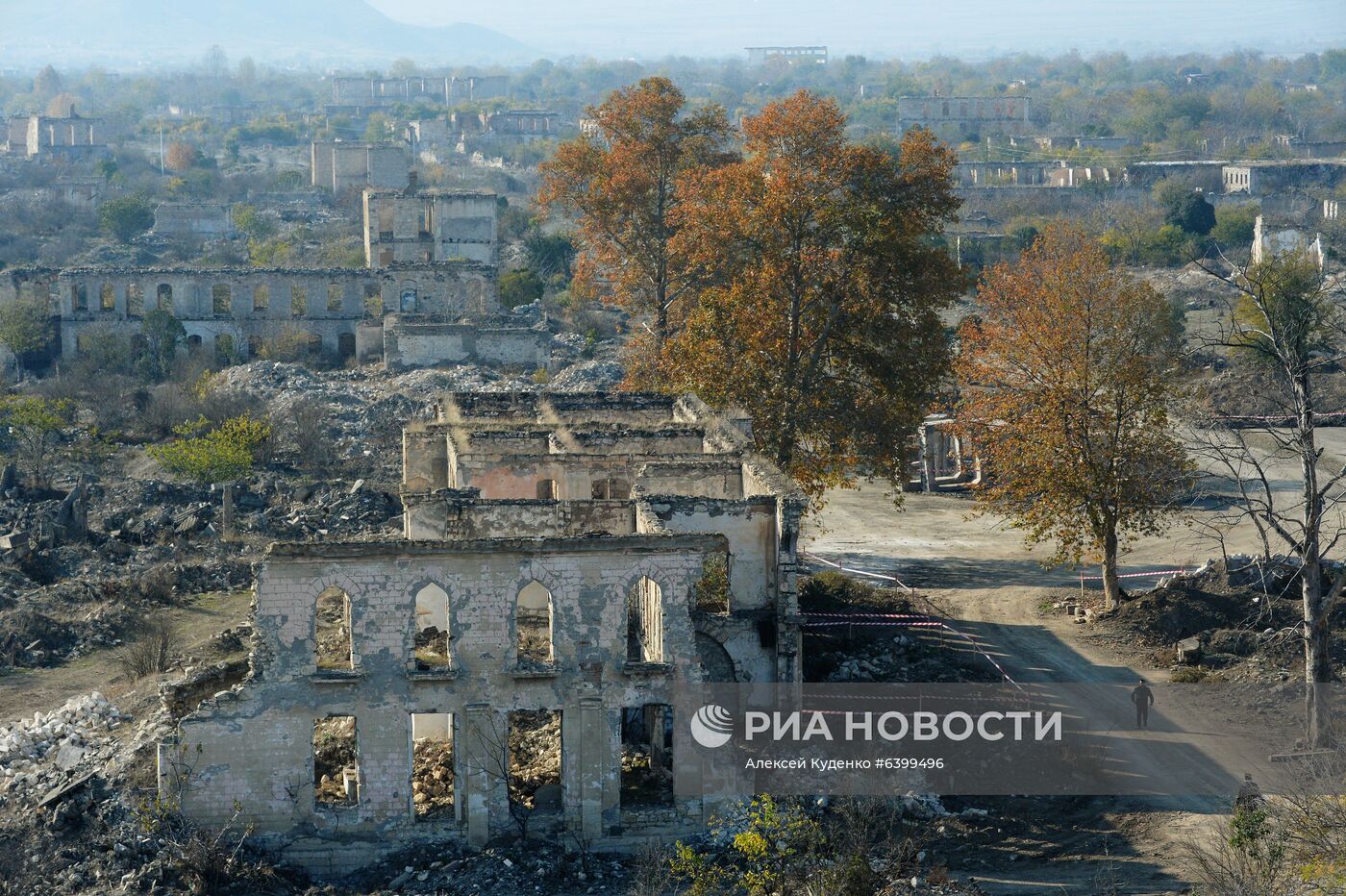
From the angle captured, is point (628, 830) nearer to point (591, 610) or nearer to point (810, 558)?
point (591, 610)

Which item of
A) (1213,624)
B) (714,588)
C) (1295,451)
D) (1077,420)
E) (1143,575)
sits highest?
(1295,451)

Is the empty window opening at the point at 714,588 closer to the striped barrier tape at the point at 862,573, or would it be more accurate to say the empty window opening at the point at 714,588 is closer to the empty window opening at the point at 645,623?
the empty window opening at the point at 645,623

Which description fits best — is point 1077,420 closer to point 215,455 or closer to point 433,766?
point 433,766

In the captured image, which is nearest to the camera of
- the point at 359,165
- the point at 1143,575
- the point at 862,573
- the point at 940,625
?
the point at 940,625

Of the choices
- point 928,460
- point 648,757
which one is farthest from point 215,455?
point 648,757

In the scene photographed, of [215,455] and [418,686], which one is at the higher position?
[418,686]

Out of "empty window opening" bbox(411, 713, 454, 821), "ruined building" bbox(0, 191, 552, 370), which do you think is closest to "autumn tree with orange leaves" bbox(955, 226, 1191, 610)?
"empty window opening" bbox(411, 713, 454, 821)

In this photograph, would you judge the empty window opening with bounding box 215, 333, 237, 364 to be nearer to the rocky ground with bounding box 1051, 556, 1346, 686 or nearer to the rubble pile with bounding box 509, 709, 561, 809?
the rocky ground with bounding box 1051, 556, 1346, 686
